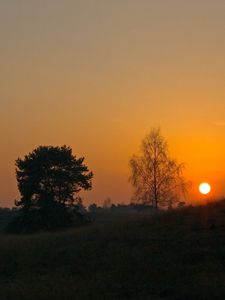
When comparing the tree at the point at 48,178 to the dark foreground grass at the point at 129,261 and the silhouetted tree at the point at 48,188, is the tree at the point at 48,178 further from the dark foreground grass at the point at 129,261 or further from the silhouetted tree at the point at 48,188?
the dark foreground grass at the point at 129,261

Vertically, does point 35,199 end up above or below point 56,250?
above

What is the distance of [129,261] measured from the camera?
22.9m

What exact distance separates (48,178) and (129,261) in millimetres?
32929

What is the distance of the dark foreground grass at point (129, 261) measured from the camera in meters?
17.4

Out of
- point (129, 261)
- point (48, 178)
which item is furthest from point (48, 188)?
point (129, 261)

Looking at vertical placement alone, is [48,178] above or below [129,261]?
above

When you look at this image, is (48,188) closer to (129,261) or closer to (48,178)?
(48,178)

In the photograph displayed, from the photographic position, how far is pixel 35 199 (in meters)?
55.3

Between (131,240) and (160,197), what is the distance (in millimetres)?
28654

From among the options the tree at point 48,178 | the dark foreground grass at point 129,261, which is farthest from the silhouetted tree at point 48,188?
the dark foreground grass at point 129,261

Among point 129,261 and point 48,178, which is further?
point 48,178

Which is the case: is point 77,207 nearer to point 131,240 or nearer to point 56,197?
point 56,197

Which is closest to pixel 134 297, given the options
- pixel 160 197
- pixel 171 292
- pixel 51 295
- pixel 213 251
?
pixel 171 292

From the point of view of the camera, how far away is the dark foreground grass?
1744 cm
